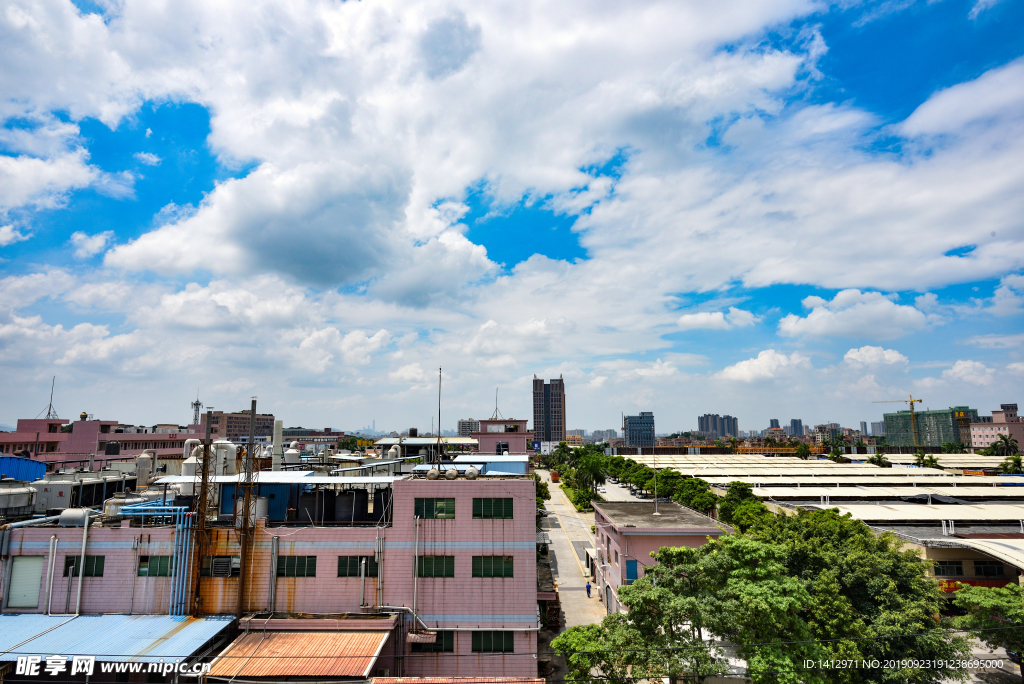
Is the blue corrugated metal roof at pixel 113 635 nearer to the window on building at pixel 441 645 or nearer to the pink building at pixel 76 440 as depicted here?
the window on building at pixel 441 645

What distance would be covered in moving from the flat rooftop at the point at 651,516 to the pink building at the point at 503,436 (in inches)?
1150

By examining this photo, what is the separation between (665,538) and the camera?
133ft

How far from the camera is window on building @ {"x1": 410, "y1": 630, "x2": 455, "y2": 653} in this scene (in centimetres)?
2873

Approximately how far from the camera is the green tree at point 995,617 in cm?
2724

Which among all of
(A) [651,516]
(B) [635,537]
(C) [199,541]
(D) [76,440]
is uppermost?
(D) [76,440]

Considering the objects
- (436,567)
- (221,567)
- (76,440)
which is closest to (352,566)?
(436,567)

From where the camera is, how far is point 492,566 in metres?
29.5

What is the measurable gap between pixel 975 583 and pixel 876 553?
798 inches

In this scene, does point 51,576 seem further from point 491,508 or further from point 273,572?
point 491,508

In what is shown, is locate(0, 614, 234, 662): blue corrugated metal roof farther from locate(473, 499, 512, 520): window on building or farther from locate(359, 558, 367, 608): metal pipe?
locate(473, 499, 512, 520): window on building

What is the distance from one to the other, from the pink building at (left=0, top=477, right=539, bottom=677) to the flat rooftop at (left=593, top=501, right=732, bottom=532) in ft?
53.5

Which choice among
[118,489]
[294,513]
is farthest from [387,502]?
[118,489]

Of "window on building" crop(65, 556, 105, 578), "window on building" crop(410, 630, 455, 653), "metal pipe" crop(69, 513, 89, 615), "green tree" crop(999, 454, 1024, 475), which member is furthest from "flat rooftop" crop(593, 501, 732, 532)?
"green tree" crop(999, 454, 1024, 475)

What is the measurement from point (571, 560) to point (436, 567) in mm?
34924
